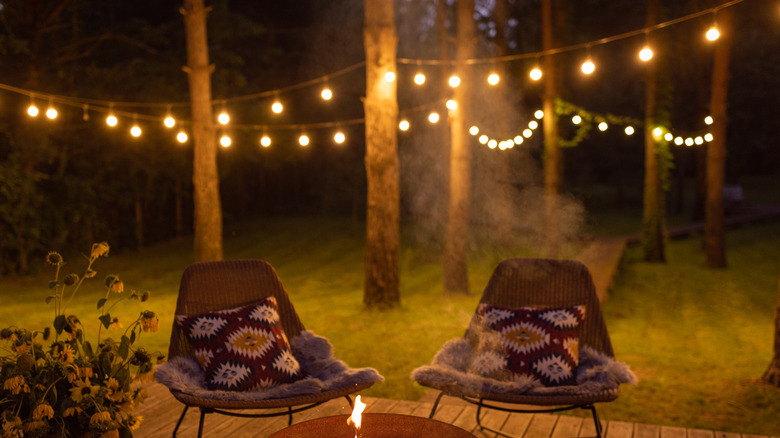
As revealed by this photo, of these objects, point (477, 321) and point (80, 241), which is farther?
point (80, 241)

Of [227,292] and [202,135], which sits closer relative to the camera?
[227,292]

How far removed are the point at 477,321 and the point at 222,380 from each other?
4.20 feet

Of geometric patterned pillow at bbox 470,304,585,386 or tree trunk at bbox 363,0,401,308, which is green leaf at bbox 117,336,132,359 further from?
tree trunk at bbox 363,0,401,308

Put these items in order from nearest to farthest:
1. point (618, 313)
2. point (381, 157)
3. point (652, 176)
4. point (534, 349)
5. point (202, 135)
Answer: point (534, 349)
point (381, 157)
point (202, 135)
point (618, 313)
point (652, 176)

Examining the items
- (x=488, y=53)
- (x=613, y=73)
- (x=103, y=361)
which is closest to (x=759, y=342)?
(x=103, y=361)

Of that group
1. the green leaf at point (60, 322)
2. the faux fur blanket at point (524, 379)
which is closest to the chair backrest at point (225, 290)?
the faux fur blanket at point (524, 379)

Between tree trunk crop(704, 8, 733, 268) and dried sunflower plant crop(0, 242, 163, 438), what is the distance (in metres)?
11.0

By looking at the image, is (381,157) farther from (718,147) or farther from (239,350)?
Result: (718,147)

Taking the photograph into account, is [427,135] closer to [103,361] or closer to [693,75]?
[693,75]

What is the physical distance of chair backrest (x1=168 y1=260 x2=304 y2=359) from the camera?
3.09 metres

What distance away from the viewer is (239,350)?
2.88 m

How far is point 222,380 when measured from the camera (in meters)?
2.81

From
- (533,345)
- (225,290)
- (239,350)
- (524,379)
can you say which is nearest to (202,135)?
(225,290)

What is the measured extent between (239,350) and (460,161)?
5826mm
